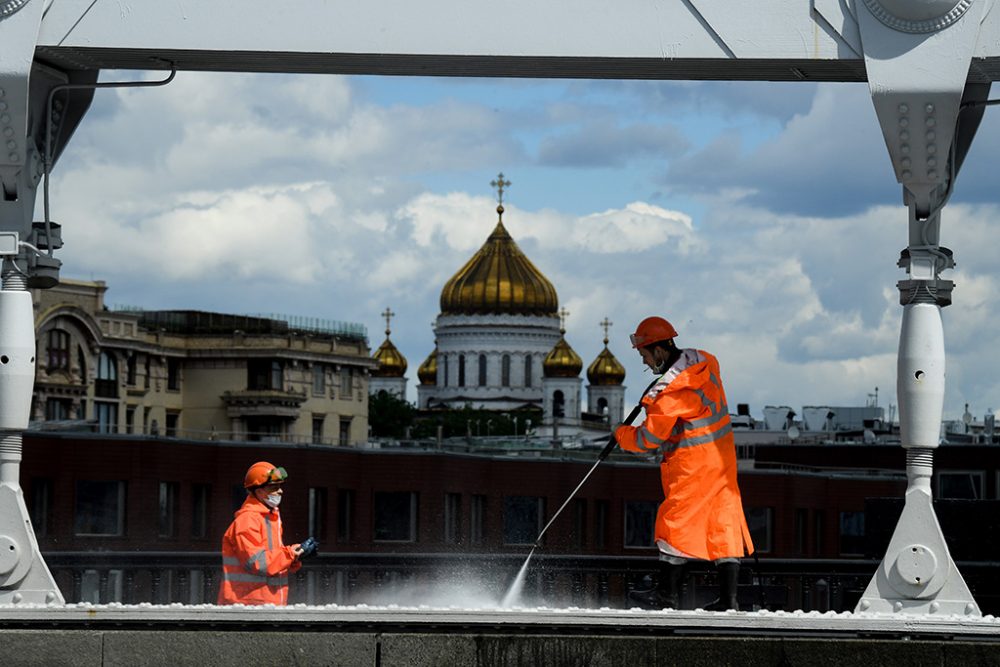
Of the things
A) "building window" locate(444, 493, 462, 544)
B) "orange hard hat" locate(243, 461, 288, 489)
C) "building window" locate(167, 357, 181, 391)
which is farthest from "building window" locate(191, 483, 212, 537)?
"building window" locate(167, 357, 181, 391)

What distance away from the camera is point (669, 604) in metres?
12.1

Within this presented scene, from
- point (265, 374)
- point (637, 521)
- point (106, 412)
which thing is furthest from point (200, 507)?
point (265, 374)

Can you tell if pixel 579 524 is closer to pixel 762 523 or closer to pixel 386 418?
pixel 762 523

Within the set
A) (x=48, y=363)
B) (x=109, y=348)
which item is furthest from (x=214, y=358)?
(x=48, y=363)

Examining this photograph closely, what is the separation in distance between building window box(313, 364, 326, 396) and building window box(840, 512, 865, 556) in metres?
72.7

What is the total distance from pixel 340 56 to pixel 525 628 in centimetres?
409

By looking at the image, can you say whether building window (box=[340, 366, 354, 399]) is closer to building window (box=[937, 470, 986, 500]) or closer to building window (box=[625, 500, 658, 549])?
building window (box=[937, 470, 986, 500])

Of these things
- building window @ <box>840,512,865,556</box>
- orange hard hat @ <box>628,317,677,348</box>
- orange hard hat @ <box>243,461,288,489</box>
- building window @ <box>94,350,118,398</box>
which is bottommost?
building window @ <box>840,512,865,556</box>

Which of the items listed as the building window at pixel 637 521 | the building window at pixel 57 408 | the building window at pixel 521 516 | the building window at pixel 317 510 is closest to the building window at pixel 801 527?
the building window at pixel 637 521

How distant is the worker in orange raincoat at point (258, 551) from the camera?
42.3ft

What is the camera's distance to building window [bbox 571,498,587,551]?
71.9m

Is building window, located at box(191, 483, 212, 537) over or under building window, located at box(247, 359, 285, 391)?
under

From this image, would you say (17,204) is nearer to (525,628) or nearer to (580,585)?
(525,628)

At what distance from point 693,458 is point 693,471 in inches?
3.2
